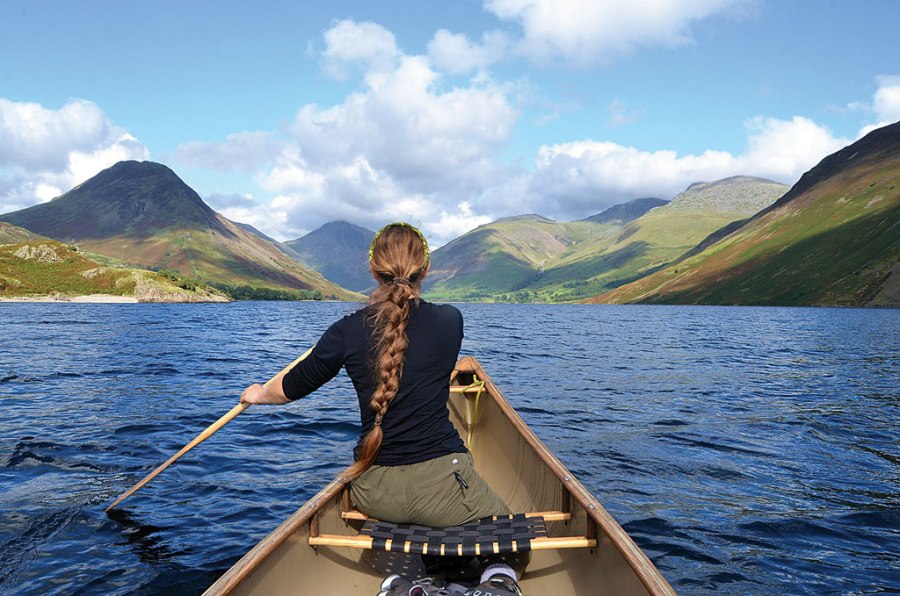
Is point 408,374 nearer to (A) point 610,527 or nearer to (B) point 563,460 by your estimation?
(A) point 610,527

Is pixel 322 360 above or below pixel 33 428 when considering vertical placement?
above

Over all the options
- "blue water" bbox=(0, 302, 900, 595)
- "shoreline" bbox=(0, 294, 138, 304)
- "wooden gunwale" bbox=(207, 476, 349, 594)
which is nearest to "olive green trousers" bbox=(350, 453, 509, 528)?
"wooden gunwale" bbox=(207, 476, 349, 594)

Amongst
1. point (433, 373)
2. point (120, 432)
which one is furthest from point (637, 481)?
point (120, 432)

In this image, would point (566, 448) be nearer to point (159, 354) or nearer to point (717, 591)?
point (717, 591)

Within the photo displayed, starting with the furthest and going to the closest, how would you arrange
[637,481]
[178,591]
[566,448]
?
1. [566,448]
2. [637,481]
3. [178,591]

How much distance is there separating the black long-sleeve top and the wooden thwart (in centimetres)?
71

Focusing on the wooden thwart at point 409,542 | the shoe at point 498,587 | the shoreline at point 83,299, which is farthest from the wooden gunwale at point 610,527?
the shoreline at point 83,299

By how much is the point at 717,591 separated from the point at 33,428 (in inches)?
634

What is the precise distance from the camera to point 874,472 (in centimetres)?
1211

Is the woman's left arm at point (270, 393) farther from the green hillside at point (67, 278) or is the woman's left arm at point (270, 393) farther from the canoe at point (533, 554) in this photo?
the green hillside at point (67, 278)

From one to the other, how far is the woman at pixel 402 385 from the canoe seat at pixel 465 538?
10 cm

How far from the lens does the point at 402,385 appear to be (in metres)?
4.60

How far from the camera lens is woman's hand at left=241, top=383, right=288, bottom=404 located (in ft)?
16.9

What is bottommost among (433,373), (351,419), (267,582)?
(351,419)
